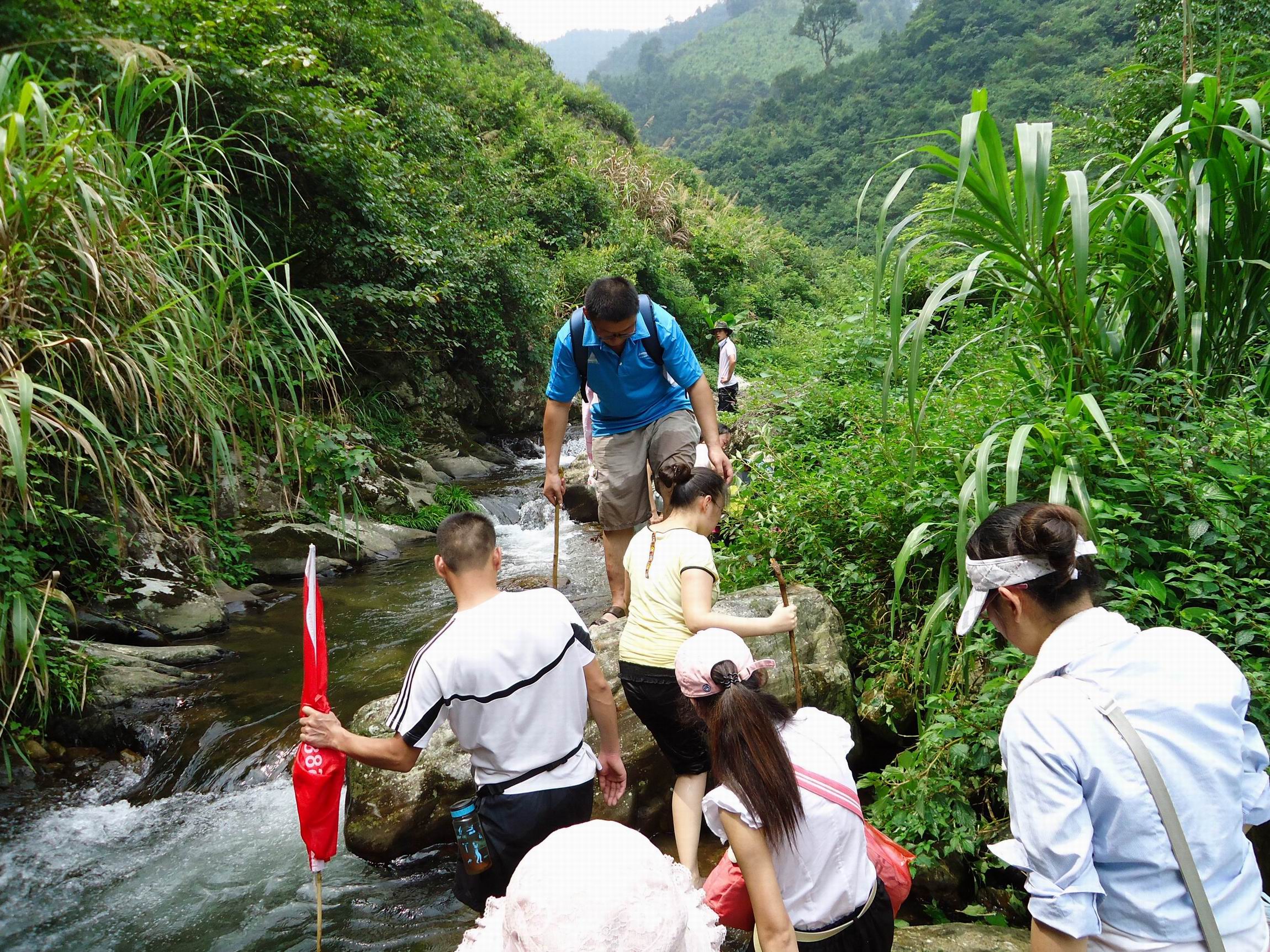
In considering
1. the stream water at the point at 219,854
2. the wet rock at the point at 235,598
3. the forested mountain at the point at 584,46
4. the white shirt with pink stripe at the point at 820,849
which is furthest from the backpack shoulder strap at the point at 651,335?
the forested mountain at the point at 584,46

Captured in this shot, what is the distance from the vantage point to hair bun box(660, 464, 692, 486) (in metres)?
2.83

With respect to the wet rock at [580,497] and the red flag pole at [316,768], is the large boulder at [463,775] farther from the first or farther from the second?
the wet rock at [580,497]

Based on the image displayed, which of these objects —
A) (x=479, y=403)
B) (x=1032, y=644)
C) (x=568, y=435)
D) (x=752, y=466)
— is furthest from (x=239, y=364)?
(x=568, y=435)

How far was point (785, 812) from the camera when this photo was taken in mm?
1663

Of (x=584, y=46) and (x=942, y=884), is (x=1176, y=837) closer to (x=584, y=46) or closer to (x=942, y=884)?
(x=942, y=884)

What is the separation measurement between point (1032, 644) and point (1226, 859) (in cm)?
42

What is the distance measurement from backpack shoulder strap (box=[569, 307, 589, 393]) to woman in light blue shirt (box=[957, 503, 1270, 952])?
277 centimetres

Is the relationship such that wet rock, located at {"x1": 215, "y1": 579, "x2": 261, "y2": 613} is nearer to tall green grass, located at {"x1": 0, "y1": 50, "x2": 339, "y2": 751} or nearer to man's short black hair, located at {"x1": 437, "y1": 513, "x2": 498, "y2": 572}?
tall green grass, located at {"x1": 0, "y1": 50, "x2": 339, "y2": 751}

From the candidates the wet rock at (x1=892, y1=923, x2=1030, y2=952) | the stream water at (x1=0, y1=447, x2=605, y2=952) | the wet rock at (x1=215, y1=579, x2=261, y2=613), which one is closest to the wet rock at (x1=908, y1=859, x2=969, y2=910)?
the wet rock at (x1=892, y1=923, x2=1030, y2=952)

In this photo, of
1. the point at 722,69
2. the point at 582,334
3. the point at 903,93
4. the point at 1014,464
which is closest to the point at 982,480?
the point at 1014,464

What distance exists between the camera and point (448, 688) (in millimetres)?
2086

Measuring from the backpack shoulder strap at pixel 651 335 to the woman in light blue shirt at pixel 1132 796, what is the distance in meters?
2.67

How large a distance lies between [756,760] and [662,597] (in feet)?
3.57

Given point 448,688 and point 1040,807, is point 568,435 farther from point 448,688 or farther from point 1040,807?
point 1040,807
